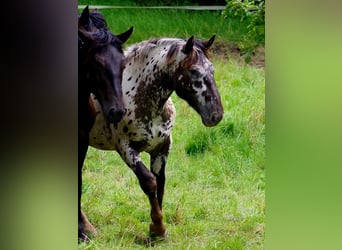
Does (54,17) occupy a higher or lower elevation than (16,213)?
higher

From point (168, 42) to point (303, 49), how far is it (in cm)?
70

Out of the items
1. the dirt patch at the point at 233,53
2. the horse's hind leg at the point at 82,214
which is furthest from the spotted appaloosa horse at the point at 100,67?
the dirt patch at the point at 233,53

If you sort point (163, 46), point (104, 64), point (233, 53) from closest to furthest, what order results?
1. point (104, 64)
2. point (163, 46)
3. point (233, 53)

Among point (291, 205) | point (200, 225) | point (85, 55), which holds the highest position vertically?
point (85, 55)

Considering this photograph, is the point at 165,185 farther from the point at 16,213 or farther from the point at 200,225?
the point at 16,213

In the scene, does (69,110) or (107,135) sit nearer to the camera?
(69,110)

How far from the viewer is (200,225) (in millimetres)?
3557

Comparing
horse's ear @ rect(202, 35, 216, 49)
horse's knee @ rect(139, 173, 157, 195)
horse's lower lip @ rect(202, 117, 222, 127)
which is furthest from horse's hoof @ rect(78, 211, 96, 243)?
horse's ear @ rect(202, 35, 216, 49)

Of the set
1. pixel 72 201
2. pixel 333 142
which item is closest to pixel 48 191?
pixel 72 201

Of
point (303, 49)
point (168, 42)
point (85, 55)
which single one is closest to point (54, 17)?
A: point (85, 55)

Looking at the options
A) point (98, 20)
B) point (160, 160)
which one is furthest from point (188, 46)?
point (160, 160)

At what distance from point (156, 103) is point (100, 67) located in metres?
0.34

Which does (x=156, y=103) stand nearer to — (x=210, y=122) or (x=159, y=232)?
(x=210, y=122)

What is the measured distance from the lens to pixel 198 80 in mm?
3543
